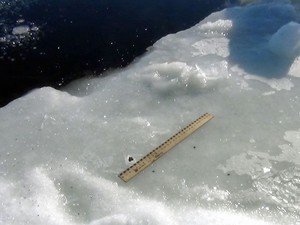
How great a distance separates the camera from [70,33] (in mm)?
6059

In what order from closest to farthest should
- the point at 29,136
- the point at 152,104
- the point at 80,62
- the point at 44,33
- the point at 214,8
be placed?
the point at 29,136 → the point at 152,104 → the point at 80,62 → the point at 44,33 → the point at 214,8

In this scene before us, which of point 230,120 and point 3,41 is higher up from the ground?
point 3,41

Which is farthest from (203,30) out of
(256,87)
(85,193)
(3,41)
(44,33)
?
(85,193)

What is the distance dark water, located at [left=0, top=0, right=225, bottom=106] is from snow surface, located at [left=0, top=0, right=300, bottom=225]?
0.28m

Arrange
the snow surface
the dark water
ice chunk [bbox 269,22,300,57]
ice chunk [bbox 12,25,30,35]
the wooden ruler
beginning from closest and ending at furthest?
the snow surface, the wooden ruler, the dark water, ice chunk [bbox 269,22,300,57], ice chunk [bbox 12,25,30,35]

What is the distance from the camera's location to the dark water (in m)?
5.22

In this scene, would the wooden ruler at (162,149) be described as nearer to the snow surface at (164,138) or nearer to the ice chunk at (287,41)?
the snow surface at (164,138)

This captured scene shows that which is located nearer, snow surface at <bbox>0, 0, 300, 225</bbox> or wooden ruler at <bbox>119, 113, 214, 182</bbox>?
snow surface at <bbox>0, 0, 300, 225</bbox>

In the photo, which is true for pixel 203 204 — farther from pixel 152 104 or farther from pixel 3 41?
pixel 3 41

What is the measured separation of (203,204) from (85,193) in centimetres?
111

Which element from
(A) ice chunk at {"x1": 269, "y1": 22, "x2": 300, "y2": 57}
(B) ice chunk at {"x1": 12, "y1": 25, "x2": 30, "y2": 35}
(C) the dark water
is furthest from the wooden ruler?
(B) ice chunk at {"x1": 12, "y1": 25, "x2": 30, "y2": 35}

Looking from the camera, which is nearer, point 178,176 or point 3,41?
point 178,176

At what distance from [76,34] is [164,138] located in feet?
8.87

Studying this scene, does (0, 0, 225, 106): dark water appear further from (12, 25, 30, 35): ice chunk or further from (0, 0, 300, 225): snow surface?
(0, 0, 300, 225): snow surface
